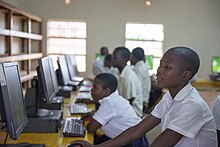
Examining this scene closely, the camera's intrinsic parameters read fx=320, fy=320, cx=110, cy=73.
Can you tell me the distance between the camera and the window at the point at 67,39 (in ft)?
26.0

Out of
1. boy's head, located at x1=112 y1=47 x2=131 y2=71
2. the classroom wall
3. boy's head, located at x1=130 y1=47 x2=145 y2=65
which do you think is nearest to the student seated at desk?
boy's head, located at x1=112 y1=47 x2=131 y2=71

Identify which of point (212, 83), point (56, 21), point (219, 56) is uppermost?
point (56, 21)

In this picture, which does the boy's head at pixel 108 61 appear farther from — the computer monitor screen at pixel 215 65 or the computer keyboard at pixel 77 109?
the computer keyboard at pixel 77 109

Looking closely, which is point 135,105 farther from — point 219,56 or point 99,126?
point 219,56

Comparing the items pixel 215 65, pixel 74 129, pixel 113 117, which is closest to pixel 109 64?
pixel 215 65

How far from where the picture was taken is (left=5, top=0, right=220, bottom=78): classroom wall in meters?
7.78

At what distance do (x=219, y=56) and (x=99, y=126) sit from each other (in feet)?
21.0

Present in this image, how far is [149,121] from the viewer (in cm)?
182

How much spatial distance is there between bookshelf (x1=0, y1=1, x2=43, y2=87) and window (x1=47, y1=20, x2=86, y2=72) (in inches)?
11.2

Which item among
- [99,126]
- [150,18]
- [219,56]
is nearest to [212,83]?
[219,56]

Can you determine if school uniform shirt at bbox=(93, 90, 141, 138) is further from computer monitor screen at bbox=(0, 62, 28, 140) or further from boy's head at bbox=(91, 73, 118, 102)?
computer monitor screen at bbox=(0, 62, 28, 140)

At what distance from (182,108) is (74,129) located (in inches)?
40.7

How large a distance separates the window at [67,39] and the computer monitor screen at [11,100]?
6215 millimetres

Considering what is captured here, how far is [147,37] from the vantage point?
812 cm
